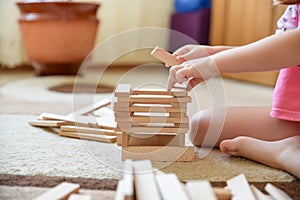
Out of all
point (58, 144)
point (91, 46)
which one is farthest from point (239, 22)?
point (58, 144)

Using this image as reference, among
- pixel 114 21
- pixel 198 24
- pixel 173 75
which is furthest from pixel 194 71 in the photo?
pixel 114 21

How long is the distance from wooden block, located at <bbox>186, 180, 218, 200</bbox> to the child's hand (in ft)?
0.70

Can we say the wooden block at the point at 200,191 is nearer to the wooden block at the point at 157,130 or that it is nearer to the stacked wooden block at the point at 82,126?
the wooden block at the point at 157,130

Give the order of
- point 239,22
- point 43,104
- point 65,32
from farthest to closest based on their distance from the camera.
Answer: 1. point 239,22
2. point 65,32
3. point 43,104

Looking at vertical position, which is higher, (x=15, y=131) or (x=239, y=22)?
(x=239, y=22)

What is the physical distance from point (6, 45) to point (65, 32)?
0.45 metres

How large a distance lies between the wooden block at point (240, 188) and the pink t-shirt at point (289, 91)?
26 cm

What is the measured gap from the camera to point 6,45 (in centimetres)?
211

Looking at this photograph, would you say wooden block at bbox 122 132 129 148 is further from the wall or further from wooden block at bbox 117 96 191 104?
the wall

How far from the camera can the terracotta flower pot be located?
5.87ft

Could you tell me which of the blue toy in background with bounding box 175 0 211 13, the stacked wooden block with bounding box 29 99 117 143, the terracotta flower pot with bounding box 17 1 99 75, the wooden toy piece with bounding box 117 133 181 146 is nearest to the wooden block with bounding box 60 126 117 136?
the stacked wooden block with bounding box 29 99 117 143

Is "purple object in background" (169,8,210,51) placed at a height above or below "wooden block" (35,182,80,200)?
above

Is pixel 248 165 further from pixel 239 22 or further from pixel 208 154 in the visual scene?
pixel 239 22

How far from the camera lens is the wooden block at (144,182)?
572 mm
